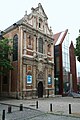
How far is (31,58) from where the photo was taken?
30922 millimetres

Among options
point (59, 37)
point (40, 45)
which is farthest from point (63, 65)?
point (40, 45)

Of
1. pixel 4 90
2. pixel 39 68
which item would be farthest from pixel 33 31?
pixel 4 90

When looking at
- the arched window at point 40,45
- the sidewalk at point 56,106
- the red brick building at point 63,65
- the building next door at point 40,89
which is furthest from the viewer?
the red brick building at point 63,65

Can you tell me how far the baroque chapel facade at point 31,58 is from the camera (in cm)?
2920

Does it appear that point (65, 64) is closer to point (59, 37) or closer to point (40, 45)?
point (59, 37)

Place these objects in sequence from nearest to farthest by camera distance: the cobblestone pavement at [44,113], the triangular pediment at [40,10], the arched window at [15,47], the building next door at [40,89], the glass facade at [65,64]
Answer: the cobblestone pavement at [44,113] → the arched window at [15,47] → the building next door at [40,89] → the triangular pediment at [40,10] → the glass facade at [65,64]

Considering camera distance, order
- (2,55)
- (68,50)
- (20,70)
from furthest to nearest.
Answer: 1. (68,50)
2. (20,70)
3. (2,55)

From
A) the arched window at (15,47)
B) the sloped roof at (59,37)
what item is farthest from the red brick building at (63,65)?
the arched window at (15,47)

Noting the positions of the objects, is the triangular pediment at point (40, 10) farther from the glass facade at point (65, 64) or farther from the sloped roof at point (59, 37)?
the glass facade at point (65, 64)

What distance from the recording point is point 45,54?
34.7 meters

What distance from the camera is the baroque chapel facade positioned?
95.8 ft

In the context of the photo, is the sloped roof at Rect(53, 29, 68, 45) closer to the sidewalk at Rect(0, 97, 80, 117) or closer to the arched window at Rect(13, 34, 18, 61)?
the arched window at Rect(13, 34, 18, 61)

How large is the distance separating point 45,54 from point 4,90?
33.1ft

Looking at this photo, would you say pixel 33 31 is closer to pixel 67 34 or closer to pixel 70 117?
pixel 67 34
